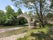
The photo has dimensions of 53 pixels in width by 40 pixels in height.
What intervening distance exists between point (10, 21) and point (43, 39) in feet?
118

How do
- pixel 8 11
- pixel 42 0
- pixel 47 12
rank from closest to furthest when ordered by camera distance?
pixel 42 0
pixel 47 12
pixel 8 11

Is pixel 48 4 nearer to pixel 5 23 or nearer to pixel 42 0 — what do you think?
pixel 42 0

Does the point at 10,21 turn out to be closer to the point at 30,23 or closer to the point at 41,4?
the point at 30,23

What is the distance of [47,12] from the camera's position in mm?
20000

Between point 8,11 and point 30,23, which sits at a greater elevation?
point 8,11

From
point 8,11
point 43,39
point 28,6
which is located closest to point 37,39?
point 43,39

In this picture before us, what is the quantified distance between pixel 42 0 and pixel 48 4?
47.3 inches

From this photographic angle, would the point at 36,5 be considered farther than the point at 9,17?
No

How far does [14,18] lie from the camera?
51.7 m

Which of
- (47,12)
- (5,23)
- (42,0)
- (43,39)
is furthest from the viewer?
(5,23)

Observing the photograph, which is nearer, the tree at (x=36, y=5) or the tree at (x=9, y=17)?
the tree at (x=36, y=5)

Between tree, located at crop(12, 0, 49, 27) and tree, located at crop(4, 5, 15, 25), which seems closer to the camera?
tree, located at crop(12, 0, 49, 27)

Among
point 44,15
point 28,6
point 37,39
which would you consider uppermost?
point 28,6

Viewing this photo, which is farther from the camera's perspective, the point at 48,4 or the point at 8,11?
the point at 8,11
